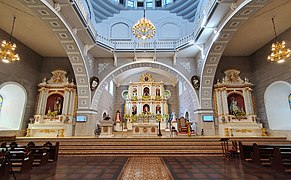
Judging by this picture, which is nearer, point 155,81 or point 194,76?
point 194,76

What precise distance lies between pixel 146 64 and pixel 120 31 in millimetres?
4001

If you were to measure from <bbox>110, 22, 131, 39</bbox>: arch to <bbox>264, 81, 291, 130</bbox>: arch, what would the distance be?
1044cm

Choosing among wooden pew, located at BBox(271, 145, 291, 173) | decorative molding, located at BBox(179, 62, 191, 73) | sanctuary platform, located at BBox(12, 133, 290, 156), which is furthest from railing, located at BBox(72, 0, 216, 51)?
wooden pew, located at BBox(271, 145, 291, 173)

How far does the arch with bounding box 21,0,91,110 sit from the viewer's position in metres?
6.62

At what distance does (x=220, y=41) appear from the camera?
349 inches

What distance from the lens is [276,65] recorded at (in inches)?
372

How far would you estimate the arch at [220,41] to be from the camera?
21.7 feet

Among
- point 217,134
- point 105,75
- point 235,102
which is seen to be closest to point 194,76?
point 235,102

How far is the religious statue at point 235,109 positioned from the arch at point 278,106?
1.43m

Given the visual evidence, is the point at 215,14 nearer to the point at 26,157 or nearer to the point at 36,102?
the point at 26,157

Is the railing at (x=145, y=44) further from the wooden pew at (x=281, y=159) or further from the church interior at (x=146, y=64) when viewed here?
the wooden pew at (x=281, y=159)

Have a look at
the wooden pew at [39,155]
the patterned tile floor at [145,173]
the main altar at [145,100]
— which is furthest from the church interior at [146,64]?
the main altar at [145,100]

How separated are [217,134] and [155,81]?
986 centimetres

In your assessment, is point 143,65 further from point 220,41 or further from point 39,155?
point 39,155
